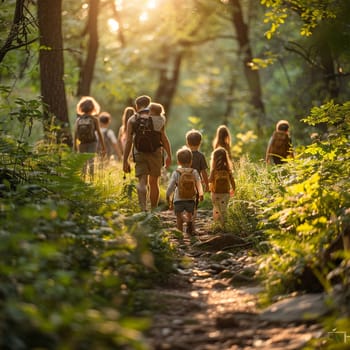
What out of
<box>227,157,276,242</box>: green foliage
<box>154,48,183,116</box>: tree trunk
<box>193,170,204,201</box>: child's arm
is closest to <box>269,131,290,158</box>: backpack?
<box>227,157,276,242</box>: green foliage

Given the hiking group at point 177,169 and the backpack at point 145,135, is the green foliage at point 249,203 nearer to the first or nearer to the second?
the hiking group at point 177,169

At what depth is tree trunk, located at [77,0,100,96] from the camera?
18828 millimetres

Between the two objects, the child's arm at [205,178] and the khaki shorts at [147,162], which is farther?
the child's arm at [205,178]

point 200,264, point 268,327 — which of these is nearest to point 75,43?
point 200,264

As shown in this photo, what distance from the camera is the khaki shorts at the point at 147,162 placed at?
33.8 feet

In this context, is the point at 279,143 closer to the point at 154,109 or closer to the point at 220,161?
the point at 220,161

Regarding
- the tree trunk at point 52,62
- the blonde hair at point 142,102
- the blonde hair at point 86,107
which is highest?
the tree trunk at point 52,62

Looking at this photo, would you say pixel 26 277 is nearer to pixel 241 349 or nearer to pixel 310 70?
pixel 241 349

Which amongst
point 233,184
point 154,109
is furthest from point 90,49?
point 233,184

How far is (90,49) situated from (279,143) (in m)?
8.72

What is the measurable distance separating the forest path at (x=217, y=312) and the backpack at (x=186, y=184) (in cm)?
139

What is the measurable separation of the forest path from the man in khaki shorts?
7.59ft

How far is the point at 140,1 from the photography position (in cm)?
2731

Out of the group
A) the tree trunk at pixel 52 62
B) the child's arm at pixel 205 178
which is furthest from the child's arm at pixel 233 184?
the tree trunk at pixel 52 62
